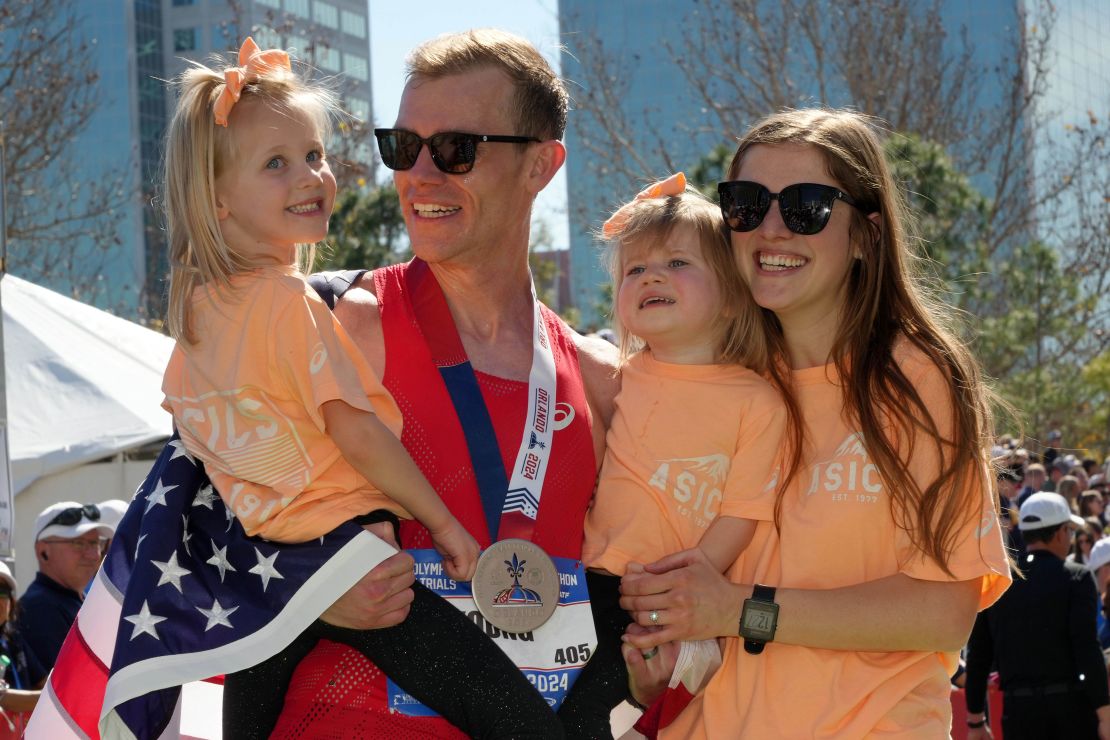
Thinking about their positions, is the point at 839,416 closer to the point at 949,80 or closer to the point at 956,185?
the point at 956,185

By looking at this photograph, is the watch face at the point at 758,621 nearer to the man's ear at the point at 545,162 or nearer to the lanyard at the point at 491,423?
the lanyard at the point at 491,423

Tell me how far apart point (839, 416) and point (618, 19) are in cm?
8856

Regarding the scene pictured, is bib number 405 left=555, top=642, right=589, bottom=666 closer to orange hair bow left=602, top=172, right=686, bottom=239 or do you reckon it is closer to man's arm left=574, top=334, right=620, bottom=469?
man's arm left=574, top=334, right=620, bottom=469

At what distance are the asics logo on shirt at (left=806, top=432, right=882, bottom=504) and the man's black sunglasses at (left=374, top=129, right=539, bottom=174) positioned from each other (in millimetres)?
1091

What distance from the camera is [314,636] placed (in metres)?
2.99

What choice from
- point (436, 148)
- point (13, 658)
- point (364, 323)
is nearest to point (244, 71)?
point (436, 148)

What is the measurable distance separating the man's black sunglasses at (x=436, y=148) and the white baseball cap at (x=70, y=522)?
18.0 ft

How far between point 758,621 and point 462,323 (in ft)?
3.29

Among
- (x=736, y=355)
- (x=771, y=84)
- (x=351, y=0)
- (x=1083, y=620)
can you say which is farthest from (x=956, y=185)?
(x=351, y=0)

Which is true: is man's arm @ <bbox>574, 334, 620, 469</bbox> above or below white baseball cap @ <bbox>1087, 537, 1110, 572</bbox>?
above

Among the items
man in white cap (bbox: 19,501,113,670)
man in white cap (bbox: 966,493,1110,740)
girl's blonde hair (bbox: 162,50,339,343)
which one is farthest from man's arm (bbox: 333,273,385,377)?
man in white cap (bbox: 966,493,1110,740)

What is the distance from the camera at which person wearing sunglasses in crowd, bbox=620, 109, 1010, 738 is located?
3064 millimetres

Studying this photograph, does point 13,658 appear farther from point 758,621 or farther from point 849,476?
point 849,476

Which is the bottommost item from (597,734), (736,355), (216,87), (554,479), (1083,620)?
(1083,620)
